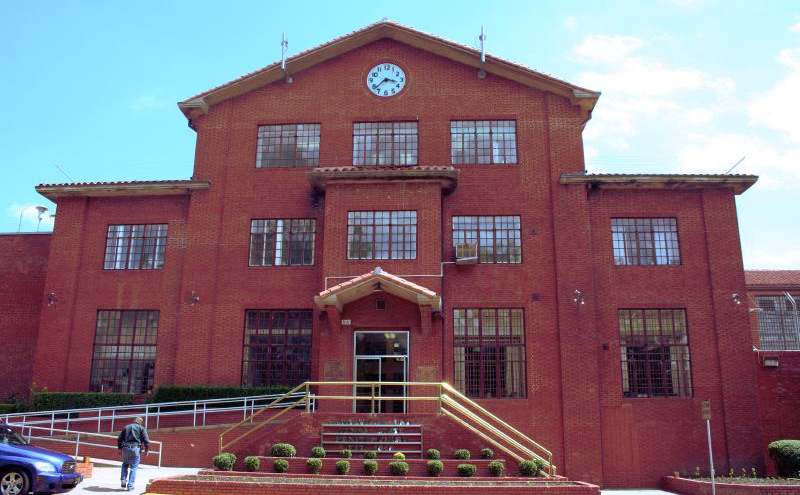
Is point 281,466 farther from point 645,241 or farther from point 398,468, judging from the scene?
point 645,241

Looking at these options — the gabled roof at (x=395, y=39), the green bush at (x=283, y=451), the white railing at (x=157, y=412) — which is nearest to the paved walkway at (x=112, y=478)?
the white railing at (x=157, y=412)

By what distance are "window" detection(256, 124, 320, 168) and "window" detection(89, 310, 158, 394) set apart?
7.00m

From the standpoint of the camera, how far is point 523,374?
2252cm

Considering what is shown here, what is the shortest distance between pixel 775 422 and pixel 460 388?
1034cm

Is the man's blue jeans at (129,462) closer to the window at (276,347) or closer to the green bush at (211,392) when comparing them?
the green bush at (211,392)

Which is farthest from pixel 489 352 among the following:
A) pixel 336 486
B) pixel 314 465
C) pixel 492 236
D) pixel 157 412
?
pixel 157 412

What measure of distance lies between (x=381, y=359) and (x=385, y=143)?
804 cm

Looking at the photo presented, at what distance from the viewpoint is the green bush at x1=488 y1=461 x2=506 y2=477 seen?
16.2 metres

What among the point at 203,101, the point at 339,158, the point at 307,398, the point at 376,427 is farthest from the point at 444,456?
the point at 203,101

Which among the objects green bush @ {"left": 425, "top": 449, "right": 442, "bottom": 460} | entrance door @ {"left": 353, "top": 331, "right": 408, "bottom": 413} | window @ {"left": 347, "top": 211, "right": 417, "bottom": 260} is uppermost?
window @ {"left": 347, "top": 211, "right": 417, "bottom": 260}

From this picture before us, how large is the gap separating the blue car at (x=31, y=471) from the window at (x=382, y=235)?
11.1 metres

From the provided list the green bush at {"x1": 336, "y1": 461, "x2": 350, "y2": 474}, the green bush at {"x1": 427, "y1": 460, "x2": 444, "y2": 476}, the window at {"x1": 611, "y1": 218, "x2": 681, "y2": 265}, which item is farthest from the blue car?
the window at {"x1": 611, "y1": 218, "x2": 681, "y2": 265}

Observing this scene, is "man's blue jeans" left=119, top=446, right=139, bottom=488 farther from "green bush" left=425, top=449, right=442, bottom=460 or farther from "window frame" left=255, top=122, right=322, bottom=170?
"window frame" left=255, top=122, right=322, bottom=170

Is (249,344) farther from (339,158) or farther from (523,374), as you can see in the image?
(523,374)
